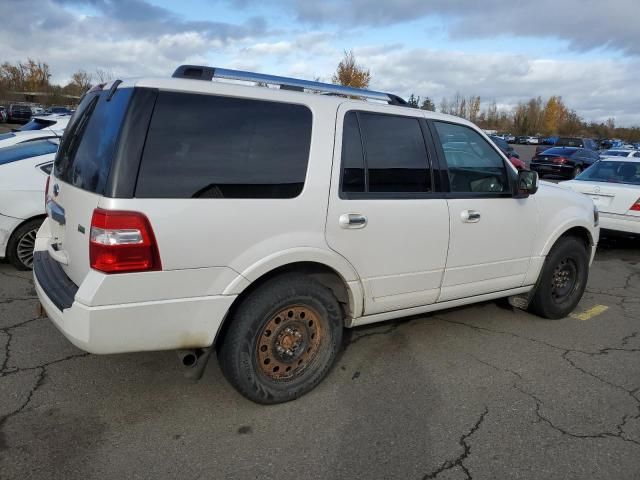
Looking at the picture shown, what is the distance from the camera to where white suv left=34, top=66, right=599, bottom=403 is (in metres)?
2.65

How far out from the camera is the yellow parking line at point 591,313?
5239 mm

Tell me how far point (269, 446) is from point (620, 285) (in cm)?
552

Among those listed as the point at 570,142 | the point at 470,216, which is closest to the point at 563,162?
the point at 570,142

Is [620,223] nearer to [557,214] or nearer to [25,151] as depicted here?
[557,214]

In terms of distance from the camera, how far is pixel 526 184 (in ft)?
14.0

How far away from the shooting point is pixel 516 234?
14.2 feet

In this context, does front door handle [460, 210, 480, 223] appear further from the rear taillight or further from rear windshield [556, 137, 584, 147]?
rear windshield [556, 137, 584, 147]

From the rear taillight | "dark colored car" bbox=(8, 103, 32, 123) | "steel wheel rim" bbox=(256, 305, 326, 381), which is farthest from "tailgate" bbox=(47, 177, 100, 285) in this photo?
"dark colored car" bbox=(8, 103, 32, 123)

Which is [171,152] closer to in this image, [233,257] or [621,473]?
[233,257]

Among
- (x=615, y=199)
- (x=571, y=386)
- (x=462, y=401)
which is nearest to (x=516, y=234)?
(x=571, y=386)

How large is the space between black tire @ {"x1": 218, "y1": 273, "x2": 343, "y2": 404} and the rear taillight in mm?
673

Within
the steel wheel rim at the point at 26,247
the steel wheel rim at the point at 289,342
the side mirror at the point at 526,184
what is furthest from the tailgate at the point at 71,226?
the side mirror at the point at 526,184

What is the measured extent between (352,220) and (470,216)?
1132 mm

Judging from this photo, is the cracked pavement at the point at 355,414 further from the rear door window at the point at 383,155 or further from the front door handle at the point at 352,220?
the rear door window at the point at 383,155
